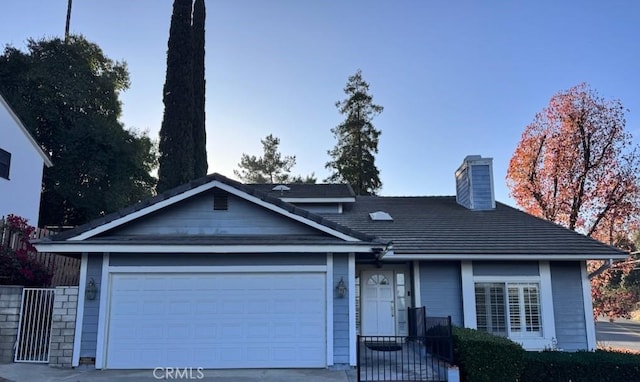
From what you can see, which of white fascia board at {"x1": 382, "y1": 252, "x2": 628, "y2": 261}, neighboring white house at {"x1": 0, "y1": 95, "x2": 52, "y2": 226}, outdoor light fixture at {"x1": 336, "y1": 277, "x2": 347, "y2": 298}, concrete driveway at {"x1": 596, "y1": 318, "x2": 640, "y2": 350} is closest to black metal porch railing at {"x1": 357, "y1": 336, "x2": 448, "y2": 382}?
outdoor light fixture at {"x1": 336, "y1": 277, "x2": 347, "y2": 298}

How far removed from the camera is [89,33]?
2533cm

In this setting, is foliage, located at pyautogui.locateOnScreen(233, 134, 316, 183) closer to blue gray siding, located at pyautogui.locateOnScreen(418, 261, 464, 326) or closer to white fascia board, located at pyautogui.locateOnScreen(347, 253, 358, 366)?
blue gray siding, located at pyautogui.locateOnScreen(418, 261, 464, 326)

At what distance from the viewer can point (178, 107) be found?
18.7 meters

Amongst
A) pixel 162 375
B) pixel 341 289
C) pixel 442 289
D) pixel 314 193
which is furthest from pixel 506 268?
pixel 162 375

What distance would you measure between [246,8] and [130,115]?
543 inches

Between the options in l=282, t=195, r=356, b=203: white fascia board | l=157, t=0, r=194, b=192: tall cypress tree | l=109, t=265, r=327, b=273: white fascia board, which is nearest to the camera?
l=109, t=265, r=327, b=273: white fascia board

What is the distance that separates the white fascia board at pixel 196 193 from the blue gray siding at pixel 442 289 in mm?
3720

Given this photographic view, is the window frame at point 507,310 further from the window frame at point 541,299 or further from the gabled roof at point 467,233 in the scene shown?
the gabled roof at point 467,233

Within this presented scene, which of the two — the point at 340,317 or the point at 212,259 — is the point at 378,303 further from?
the point at 212,259

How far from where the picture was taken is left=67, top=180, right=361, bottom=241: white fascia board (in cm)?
945

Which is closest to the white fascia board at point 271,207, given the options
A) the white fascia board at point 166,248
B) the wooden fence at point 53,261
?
the white fascia board at point 166,248

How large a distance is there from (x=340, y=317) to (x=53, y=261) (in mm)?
8221

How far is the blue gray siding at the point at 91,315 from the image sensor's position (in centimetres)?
925
